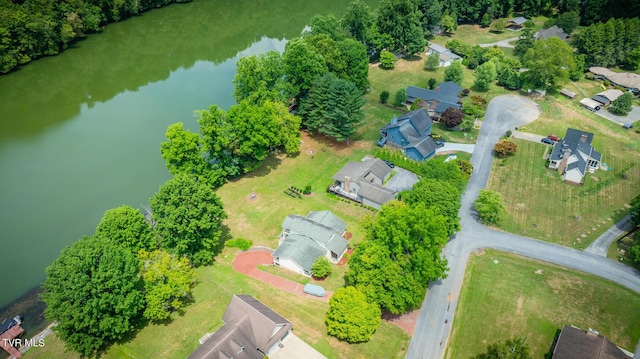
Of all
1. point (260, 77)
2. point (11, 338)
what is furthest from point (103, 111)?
point (11, 338)

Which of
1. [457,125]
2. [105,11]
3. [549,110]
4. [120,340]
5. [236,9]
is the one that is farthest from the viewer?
[236,9]

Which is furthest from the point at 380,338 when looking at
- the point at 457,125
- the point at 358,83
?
the point at 358,83

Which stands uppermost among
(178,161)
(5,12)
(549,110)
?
(5,12)

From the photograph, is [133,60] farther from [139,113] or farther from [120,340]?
[120,340]

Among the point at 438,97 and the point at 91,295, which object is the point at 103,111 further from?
the point at 438,97

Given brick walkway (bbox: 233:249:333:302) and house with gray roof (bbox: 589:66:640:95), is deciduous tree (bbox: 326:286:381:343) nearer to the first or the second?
brick walkway (bbox: 233:249:333:302)
